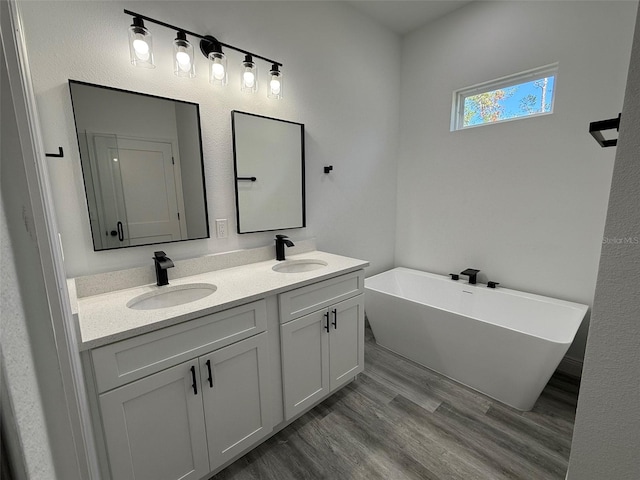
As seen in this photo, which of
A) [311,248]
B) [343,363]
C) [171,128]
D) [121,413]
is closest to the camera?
[121,413]

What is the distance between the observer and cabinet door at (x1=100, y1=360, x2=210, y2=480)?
1.08 m

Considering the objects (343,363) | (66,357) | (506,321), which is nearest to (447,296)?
(506,321)

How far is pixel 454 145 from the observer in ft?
8.67

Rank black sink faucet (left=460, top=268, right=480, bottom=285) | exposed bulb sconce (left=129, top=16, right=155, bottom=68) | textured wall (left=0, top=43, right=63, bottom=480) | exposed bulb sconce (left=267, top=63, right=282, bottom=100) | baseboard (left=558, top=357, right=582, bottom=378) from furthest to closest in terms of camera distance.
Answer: black sink faucet (left=460, top=268, right=480, bottom=285)
baseboard (left=558, top=357, right=582, bottom=378)
exposed bulb sconce (left=267, top=63, right=282, bottom=100)
exposed bulb sconce (left=129, top=16, right=155, bottom=68)
textured wall (left=0, top=43, right=63, bottom=480)

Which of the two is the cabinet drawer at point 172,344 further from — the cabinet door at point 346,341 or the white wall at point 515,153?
the white wall at point 515,153

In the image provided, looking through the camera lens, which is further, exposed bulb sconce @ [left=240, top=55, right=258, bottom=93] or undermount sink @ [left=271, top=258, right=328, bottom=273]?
undermount sink @ [left=271, top=258, right=328, bottom=273]

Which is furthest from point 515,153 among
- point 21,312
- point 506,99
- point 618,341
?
point 21,312

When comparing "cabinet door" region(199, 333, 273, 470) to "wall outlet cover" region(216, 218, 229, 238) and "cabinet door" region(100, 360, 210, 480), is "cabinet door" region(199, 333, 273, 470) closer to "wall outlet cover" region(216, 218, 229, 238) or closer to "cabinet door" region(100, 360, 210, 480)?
"cabinet door" region(100, 360, 210, 480)

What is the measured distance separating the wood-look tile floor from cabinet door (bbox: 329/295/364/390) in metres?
0.19

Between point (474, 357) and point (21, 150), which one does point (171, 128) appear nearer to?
point (21, 150)

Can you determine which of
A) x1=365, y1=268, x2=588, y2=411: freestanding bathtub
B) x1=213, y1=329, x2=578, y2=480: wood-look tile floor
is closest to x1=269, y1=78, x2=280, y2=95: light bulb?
x1=365, y1=268, x2=588, y2=411: freestanding bathtub

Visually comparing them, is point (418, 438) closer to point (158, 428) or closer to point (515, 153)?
point (158, 428)

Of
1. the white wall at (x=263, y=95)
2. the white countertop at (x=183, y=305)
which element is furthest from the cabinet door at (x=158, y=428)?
the white wall at (x=263, y=95)

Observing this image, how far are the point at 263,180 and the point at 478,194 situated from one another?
1866 mm
